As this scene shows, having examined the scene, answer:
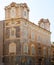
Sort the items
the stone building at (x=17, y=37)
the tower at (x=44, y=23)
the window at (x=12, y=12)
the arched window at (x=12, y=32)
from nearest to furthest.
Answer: the stone building at (x=17, y=37), the arched window at (x=12, y=32), the window at (x=12, y=12), the tower at (x=44, y=23)

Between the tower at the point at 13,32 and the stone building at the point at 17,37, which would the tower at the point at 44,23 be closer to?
the stone building at the point at 17,37

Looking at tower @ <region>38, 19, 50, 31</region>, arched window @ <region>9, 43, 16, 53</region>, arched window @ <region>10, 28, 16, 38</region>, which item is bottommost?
arched window @ <region>9, 43, 16, 53</region>

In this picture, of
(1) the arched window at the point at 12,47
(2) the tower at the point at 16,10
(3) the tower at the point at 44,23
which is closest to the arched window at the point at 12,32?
(1) the arched window at the point at 12,47

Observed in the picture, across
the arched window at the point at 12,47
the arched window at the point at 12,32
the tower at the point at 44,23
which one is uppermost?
the tower at the point at 44,23

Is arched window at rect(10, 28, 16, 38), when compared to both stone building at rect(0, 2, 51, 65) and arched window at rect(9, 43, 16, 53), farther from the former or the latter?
arched window at rect(9, 43, 16, 53)

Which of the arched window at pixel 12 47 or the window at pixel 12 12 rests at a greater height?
the window at pixel 12 12

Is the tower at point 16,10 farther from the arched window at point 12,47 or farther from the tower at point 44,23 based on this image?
the tower at point 44,23

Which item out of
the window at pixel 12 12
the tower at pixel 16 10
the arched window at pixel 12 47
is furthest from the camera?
the window at pixel 12 12

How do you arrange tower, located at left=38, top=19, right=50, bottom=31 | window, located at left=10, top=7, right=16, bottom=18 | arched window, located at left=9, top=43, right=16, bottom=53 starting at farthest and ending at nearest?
tower, located at left=38, top=19, right=50, bottom=31, window, located at left=10, top=7, right=16, bottom=18, arched window, located at left=9, top=43, right=16, bottom=53

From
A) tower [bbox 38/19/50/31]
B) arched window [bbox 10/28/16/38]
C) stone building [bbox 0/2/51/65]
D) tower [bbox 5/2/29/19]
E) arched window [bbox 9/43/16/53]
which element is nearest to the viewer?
stone building [bbox 0/2/51/65]

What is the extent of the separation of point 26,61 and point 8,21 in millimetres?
7486

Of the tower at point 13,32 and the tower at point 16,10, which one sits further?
the tower at point 16,10

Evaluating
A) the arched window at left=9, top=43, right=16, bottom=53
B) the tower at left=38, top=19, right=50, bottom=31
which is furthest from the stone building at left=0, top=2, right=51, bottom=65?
the tower at left=38, top=19, right=50, bottom=31

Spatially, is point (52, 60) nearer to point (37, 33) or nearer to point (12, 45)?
point (37, 33)
